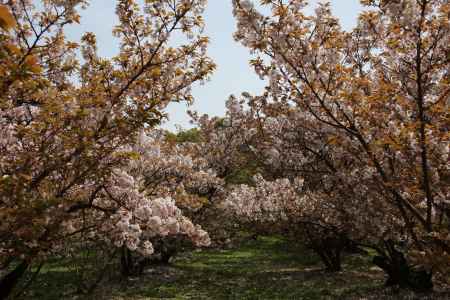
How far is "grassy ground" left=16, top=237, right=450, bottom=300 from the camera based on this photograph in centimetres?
1542

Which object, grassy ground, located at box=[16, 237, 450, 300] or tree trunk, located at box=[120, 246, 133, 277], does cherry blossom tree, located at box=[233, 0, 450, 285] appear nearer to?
grassy ground, located at box=[16, 237, 450, 300]

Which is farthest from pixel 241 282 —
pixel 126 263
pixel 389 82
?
pixel 389 82

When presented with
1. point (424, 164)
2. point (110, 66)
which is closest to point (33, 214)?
point (110, 66)

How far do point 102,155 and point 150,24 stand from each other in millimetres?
2613

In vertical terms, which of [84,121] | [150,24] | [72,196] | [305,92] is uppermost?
[150,24]

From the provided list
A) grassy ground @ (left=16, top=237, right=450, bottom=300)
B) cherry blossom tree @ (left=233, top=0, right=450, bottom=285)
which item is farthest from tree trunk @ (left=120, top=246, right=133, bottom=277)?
cherry blossom tree @ (left=233, top=0, right=450, bottom=285)

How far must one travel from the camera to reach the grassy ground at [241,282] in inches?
607

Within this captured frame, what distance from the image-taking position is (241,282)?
18766 millimetres

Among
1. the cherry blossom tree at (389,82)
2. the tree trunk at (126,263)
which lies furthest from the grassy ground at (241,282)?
the cherry blossom tree at (389,82)

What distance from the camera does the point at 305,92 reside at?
8516 millimetres

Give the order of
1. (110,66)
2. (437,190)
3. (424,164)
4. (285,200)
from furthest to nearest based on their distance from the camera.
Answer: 1. (285,200)
2. (437,190)
3. (110,66)
4. (424,164)

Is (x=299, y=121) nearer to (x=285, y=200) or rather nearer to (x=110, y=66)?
(x=285, y=200)

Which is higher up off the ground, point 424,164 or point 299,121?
point 299,121

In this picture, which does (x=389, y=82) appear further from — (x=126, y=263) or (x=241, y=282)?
(x=126, y=263)
